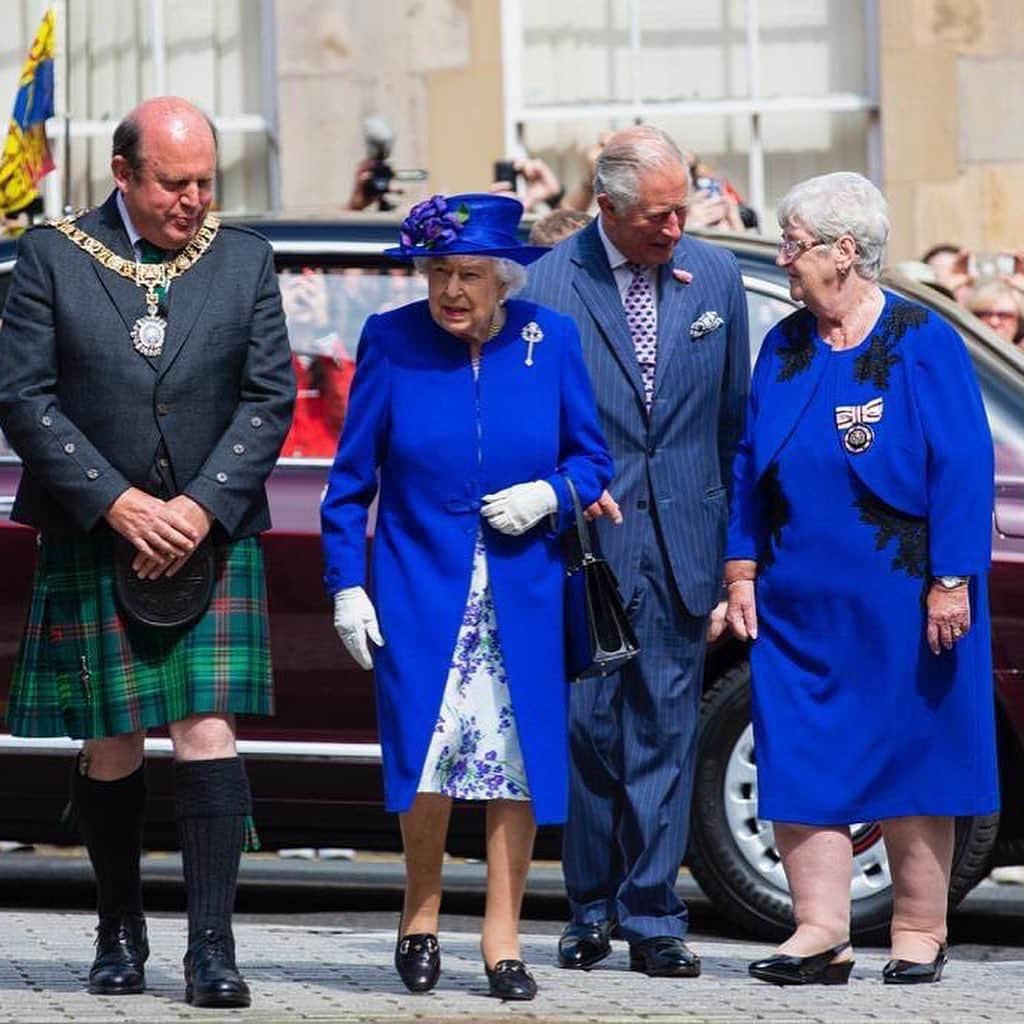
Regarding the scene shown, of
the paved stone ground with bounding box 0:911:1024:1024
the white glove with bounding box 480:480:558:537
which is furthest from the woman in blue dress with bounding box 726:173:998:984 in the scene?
the white glove with bounding box 480:480:558:537

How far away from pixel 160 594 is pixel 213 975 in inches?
31.2

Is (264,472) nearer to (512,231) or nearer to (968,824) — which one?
(512,231)

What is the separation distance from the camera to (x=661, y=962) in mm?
7539

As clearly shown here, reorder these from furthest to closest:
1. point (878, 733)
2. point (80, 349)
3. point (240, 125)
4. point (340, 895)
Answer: point (240, 125)
point (340, 895)
point (878, 733)
point (80, 349)

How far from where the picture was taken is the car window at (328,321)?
29.4 feet

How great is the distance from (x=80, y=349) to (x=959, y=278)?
20.1 ft

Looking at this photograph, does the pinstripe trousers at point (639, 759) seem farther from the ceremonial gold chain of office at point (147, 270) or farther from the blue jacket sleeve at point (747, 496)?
the ceremonial gold chain of office at point (147, 270)

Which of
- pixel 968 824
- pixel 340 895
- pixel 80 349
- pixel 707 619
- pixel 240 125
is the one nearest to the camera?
pixel 80 349

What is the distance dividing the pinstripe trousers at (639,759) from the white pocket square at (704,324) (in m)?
0.46

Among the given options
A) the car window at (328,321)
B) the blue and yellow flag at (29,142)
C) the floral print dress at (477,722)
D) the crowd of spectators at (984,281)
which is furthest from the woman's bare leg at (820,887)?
the blue and yellow flag at (29,142)

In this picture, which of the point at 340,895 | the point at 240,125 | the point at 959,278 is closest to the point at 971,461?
the point at 340,895

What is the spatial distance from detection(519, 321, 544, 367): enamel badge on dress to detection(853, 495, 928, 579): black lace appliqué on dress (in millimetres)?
794

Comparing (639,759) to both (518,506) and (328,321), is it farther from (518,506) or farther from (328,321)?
(328,321)

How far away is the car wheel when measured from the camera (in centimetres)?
875
